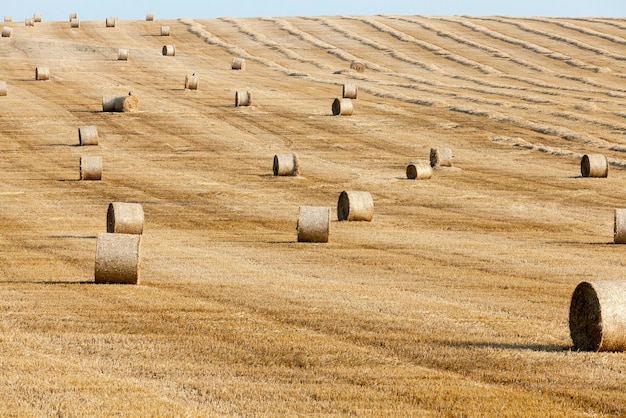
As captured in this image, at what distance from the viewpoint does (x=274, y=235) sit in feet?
105

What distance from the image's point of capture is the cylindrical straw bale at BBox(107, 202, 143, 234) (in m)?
29.5

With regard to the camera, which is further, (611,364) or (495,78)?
(495,78)

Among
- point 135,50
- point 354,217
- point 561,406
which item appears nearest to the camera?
point 561,406

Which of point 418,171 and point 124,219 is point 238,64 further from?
point 124,219

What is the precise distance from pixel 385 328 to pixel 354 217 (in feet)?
55.1

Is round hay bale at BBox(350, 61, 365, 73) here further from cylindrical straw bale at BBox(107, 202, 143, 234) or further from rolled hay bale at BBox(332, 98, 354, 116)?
cylindrical straw bale at BBox(107, 202, 143, 234)

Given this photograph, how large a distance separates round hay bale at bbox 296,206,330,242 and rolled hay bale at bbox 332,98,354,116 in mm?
33663

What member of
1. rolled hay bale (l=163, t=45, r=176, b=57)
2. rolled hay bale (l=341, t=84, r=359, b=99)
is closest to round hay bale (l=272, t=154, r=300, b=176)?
rolled hay bale (l=341, t=84, r=359, b=99)

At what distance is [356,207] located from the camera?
34.4m

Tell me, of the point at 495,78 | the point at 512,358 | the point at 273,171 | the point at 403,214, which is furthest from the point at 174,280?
the point at 495,78

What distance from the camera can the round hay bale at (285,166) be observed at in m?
45.6

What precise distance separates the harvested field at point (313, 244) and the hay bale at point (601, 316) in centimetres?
34

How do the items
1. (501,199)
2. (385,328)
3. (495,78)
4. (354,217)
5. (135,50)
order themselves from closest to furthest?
(385,328)
(354,217)
(501,199)
(495,78)
(135,50)

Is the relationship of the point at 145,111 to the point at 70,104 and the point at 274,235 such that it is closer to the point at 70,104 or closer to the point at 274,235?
the point at 70,104
